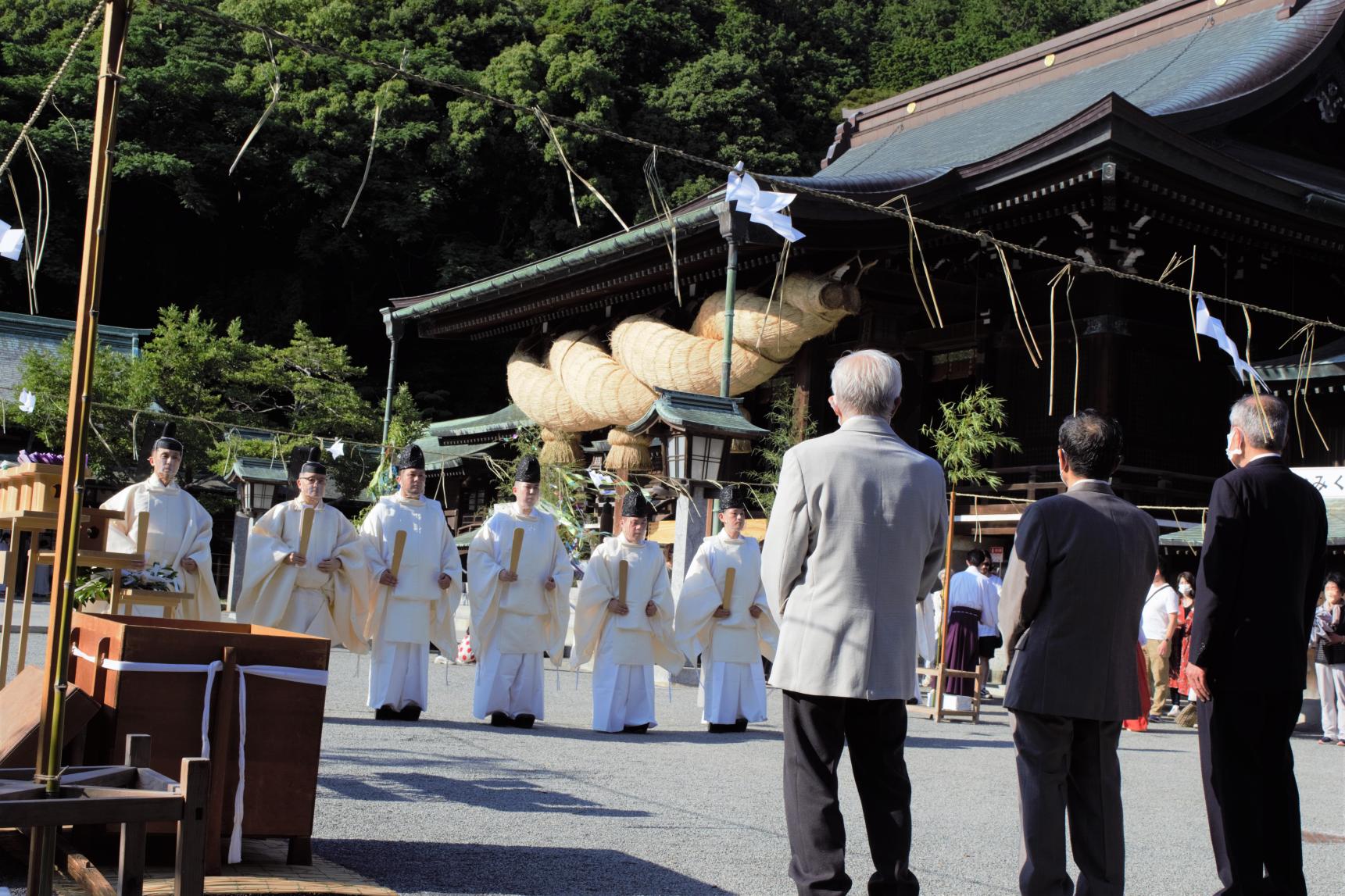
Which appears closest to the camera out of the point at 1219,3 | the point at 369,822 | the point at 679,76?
the point at 369,822

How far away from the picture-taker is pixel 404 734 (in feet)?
23.1

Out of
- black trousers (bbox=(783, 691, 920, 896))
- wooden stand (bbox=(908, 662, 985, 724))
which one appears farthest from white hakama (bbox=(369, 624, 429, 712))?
black trousers (bbox=(783, 691, 920, 896))

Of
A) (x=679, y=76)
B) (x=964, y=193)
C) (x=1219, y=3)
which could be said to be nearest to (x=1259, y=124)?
(x=1219, y=3)

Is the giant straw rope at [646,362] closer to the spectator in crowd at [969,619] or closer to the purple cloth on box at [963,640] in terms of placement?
the spectator in crowd at [969,619]

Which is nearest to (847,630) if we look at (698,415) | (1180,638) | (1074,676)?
(1074,676)

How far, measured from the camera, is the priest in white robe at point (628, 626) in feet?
26.8

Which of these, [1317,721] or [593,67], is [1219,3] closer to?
[1317,721]

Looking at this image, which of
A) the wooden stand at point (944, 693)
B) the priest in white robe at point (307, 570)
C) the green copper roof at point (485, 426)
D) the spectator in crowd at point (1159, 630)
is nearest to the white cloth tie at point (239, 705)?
the priest in white robe at point (307, 570)

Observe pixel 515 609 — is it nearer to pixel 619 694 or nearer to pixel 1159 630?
pixel 619 694

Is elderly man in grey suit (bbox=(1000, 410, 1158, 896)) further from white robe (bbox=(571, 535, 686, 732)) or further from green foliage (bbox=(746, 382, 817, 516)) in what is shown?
green foliage (bbox=(746, 382, 817, 516))

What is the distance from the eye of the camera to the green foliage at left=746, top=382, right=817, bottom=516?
13.6 meters

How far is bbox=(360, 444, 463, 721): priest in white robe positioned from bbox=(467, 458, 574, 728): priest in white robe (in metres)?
0.22

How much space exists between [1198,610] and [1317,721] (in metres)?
8.76

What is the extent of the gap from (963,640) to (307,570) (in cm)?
565
